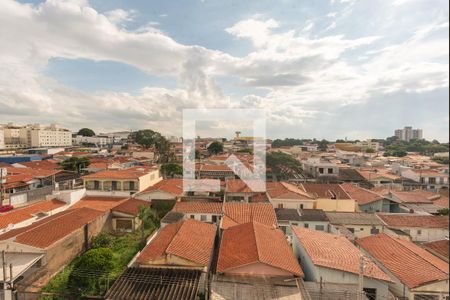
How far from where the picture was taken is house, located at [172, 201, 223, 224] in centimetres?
1670

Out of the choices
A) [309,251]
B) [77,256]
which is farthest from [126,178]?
[309,251]

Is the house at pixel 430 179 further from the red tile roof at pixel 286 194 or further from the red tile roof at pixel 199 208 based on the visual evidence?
the red tile roof at pixel 199 208

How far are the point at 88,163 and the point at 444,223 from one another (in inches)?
1394

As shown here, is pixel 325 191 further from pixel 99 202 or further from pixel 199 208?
pixel 99 202

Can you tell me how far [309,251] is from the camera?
10.9m

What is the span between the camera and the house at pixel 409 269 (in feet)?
29.1

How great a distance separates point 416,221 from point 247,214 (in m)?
10.2

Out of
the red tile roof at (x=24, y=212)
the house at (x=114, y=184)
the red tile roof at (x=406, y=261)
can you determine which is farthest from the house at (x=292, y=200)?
the red tile roof at (x=24, y=212)

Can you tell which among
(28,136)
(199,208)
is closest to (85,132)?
(28,136)

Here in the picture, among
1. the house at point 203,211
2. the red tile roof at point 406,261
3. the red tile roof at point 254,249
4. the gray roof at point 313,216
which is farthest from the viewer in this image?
the house at point 203,211

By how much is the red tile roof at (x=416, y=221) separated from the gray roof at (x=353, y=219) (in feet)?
2.43

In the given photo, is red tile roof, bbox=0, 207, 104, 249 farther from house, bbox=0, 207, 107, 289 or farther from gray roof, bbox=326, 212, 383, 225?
Result: gray roof, bbox=326, 212, 383, 225

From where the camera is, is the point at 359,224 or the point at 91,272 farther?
the point at 359,224

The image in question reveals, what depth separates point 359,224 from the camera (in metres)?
16.2
